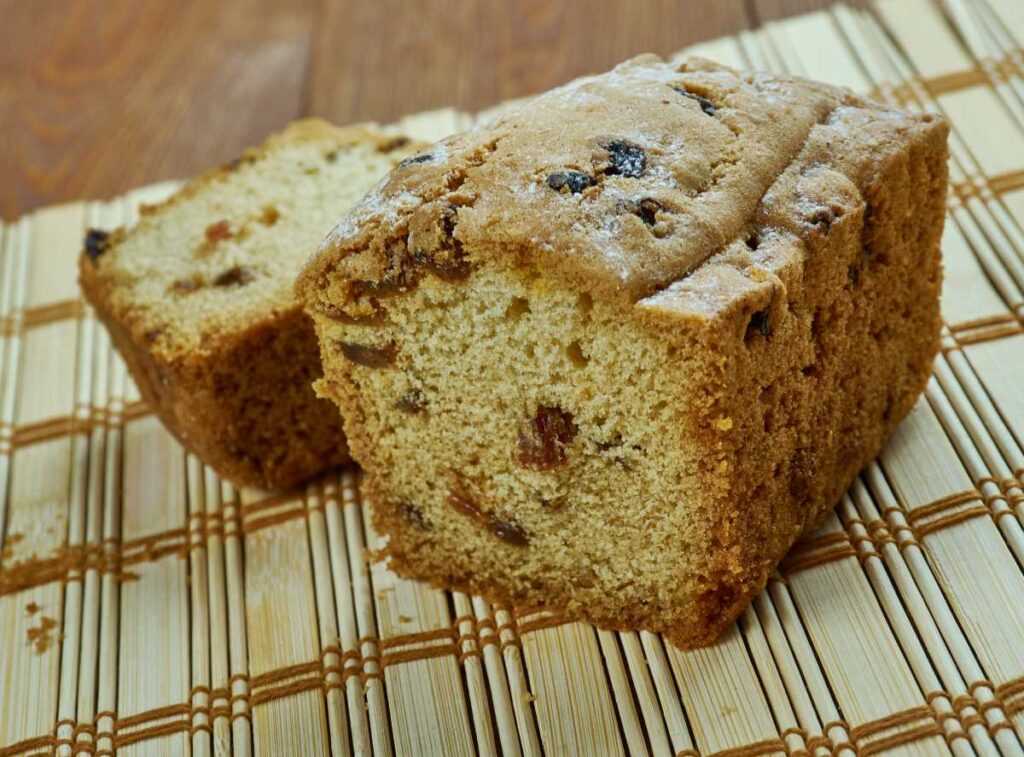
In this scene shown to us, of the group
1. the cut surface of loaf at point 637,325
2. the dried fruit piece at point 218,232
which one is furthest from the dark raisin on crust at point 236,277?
the cut surface of loaf at point 637,325

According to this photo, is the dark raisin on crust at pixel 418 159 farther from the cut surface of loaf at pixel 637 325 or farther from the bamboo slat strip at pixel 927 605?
the bamboo slat strip at pixel 927 605

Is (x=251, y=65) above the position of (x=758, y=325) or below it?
above

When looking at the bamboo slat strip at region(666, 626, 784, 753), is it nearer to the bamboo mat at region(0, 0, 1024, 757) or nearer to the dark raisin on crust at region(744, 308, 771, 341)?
the bamboo mat at region(0, 0, 1024, 757)

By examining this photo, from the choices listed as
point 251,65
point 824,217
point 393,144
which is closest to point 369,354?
point 824,217

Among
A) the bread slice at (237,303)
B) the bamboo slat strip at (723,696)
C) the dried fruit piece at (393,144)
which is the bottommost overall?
the bamboo slat strip at (723,696)

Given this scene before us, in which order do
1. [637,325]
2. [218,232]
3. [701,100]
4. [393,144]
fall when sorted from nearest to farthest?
[637,325] < [701,100] < [218,232] < [393,144]

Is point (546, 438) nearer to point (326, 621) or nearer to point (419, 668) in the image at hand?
point (419, 668)
